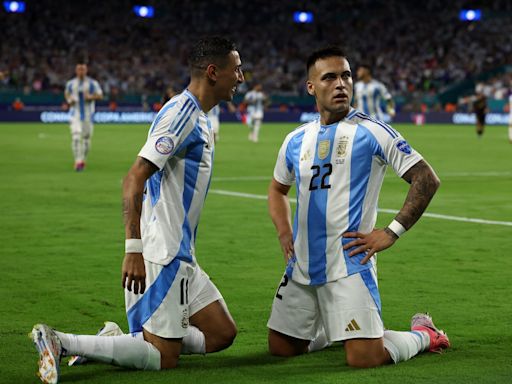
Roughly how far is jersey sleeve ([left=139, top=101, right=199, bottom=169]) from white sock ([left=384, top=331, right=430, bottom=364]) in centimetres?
177

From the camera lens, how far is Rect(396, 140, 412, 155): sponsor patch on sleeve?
21.0 feet

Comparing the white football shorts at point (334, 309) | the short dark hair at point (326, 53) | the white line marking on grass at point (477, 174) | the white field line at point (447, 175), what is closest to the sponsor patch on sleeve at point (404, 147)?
the short dark hair at point (326, 53)

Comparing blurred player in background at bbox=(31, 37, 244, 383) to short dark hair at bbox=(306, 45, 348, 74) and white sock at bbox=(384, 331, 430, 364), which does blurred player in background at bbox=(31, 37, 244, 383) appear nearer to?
short dark hair at bbox=(306, 45, 348, 74)

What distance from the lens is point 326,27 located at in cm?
6881

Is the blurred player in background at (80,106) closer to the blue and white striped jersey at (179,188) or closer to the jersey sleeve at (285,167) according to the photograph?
the jersey sleeve at (285,167)

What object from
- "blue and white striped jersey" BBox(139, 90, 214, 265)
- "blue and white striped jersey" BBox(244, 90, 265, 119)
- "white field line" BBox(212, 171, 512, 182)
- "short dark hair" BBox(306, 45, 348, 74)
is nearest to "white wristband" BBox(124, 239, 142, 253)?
"blue and white striped jersey" BBox(139, 90, 214, 265)

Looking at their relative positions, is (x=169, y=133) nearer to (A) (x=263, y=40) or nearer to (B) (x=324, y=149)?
(B) (x=324, y=149)

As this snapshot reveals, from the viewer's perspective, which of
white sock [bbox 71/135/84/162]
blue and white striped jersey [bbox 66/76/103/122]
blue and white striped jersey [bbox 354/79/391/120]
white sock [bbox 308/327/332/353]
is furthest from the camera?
blue and white striped jersey [bbox 354/79/391/120]

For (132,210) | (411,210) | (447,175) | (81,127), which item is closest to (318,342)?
(411,210)

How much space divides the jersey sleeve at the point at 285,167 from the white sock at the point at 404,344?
127 cm

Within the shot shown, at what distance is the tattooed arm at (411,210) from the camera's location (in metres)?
6.30

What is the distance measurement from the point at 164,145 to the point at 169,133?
98 mm

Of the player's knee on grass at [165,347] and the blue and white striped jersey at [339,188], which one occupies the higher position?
the blue and white striped jersey at [339,188]

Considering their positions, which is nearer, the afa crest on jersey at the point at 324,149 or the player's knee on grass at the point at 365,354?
the player's knee on grass at the point at 365,354
